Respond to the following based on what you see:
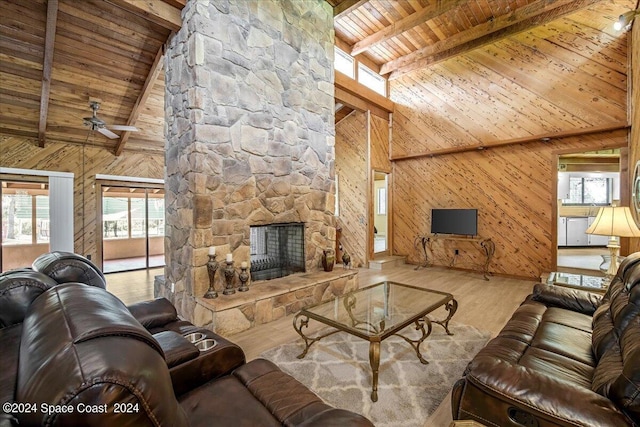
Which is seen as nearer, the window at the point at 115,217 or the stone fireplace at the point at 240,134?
the stone fireplace at the point at 240,134

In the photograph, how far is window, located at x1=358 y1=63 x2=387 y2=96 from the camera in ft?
21.5

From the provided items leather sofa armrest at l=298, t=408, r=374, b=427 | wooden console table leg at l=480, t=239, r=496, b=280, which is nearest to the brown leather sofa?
leather sofa armrest at l=298, t=408, r=374, b=427

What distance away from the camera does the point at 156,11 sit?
3.35m

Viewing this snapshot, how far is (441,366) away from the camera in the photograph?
2.45 m

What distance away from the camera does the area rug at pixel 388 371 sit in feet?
6.45

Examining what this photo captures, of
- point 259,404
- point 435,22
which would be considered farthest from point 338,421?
point 435,22

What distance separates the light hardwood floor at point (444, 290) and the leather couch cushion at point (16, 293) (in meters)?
1.75

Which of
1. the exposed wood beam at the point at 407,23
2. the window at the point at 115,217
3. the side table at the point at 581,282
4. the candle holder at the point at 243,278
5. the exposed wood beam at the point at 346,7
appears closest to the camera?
the side table at the point at 581,282

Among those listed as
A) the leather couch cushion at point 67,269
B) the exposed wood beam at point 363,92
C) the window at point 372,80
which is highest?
the window at point 372,80

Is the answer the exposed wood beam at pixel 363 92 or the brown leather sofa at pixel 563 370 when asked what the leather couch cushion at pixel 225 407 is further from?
the exposed wood beam at pixel 363 92

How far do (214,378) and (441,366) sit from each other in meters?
1.89

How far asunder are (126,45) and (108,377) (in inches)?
→ 194

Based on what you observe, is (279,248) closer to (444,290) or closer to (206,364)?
(444,290)

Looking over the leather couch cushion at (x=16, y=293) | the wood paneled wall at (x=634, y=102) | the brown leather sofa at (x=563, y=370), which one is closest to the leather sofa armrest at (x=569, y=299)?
the brown leather sofa at (x=563, y=370)
